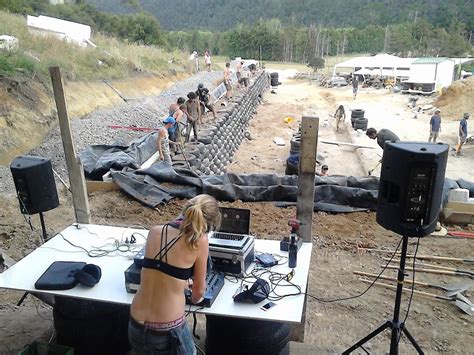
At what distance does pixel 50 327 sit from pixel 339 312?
3.32 m

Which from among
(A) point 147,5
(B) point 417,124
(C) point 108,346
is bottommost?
(B) point 417,124

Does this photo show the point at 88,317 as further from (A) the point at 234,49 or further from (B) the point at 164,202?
(A) the point at 234,49

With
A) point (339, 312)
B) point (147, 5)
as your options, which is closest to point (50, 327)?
point (339, 312)

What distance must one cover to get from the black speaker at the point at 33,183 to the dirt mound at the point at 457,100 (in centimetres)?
2596

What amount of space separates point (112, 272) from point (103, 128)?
1112 cm

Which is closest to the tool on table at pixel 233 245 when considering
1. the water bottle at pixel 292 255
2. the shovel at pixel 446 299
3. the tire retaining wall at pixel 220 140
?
the water bottle at pixel 292 255

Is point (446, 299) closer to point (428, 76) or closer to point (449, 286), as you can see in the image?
point (449, 286)

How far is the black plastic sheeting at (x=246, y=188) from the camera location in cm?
859

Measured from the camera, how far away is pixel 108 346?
4238 mm

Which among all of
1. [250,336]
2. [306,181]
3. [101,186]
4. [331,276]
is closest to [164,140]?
[101,186]

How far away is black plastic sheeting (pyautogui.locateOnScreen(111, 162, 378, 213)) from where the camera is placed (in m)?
8.59

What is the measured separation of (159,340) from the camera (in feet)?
10.2

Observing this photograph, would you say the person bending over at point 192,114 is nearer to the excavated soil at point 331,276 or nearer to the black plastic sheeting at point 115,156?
the black plastic sheeting at point 115,156

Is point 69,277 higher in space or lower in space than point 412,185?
lower
